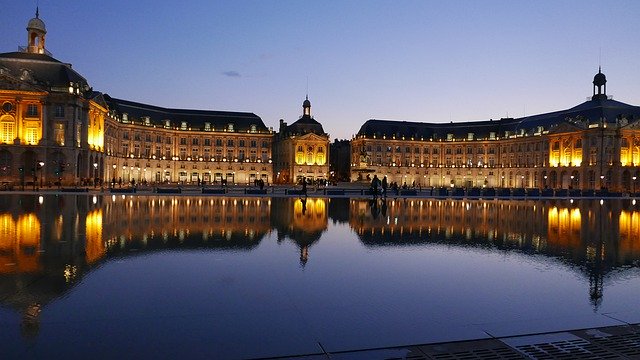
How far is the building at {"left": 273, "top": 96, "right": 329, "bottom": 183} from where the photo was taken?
12712 centimetres

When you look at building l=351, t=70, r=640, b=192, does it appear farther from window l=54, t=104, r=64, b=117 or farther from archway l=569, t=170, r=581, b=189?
window l=54, t=104, r=64, b=117

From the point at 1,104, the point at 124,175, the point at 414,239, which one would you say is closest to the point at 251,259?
the point at 414,239

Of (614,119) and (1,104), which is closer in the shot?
(1,104)

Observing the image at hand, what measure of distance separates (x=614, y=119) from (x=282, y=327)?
11723 cm

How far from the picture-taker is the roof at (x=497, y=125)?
359 feet

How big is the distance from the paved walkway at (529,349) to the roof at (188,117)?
11469 centimetres

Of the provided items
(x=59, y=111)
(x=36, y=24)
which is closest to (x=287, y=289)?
(x=59, y=111)

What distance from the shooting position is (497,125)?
13750cm

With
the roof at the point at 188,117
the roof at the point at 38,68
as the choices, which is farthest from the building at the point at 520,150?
the roof at the point at 38,68

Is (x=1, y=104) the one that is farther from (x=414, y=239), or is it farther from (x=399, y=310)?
(x=399, y=310)

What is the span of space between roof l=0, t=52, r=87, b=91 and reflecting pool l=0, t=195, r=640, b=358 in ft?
225

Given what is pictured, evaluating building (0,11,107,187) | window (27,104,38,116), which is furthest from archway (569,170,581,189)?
window (27,104,38,116)

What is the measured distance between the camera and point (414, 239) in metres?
18.8

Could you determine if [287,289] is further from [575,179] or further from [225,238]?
[575,179]
